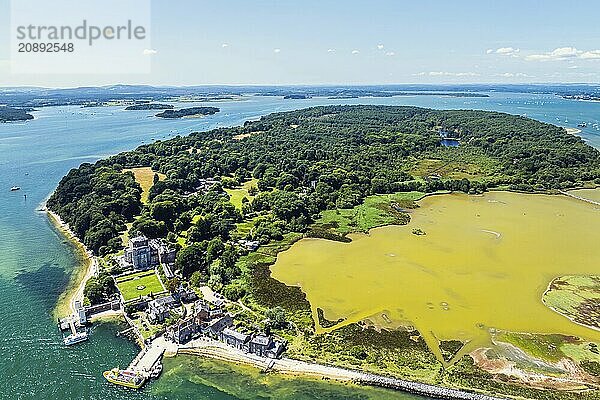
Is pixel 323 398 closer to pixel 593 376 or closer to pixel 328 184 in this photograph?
pixel 593 376

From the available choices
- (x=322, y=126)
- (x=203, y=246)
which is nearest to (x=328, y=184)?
(x=203, y=246)

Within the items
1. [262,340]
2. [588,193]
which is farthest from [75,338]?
[588,193]

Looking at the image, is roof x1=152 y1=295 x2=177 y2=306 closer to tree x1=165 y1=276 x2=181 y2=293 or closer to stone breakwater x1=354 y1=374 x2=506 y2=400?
tree x1=165 y1=276 x2=181 y2=293

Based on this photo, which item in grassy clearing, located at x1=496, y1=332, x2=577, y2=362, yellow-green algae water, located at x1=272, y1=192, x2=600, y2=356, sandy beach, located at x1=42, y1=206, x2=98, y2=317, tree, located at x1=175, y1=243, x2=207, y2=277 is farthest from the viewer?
tree, located at x1=175, y1=243, x2=207, y2=277

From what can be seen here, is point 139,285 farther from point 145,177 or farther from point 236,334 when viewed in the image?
point 145,177

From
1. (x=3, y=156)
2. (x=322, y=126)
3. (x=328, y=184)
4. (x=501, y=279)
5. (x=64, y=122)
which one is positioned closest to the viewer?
(x=501, y=279)

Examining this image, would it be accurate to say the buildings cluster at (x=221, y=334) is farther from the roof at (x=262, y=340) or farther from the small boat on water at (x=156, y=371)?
the small boat on water at (x=156, y=371)

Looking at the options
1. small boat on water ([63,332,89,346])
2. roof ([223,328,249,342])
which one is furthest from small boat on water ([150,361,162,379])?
small boat on water ([63,332,89,346])
